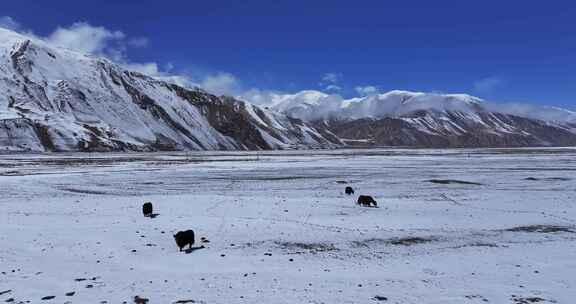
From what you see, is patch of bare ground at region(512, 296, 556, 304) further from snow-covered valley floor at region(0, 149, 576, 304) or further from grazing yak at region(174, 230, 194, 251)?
grazing yak at region(174, 230, 194, 251)

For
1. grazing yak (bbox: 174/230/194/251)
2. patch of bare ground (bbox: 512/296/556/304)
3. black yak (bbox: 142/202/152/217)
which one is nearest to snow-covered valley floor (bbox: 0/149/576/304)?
patch of bare ground (bbox: 512/296/556/304)

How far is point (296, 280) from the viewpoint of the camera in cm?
1318

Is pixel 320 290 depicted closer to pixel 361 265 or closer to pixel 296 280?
pixel 296 280

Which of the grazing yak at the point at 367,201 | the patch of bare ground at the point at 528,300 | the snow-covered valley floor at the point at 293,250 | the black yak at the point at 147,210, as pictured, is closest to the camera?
the patch of bare ground at the point at 528,300

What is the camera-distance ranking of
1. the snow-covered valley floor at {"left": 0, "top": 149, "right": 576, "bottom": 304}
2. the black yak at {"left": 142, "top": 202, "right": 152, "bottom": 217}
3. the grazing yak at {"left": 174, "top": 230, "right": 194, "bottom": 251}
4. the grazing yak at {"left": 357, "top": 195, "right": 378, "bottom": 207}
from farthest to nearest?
the grazing yak at {"left": 357, "top": 195, "right": 378, "bottom": 207}, the black yak at {"left": 142, "top": 202, "right": 152, "bottom": 217}, the grazing yak at {"left": 174, "top": 230, "right": 194, "bottom": 251}, the snow-covered valley floor at {"left": 0, "top": 149, "right": 576, "bottom": 304}

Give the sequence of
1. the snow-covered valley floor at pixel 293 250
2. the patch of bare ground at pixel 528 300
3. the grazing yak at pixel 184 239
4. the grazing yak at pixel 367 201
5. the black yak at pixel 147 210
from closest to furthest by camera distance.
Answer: the patch of bare ground at pixel 528 300
the snow-covered valley floor at pixel 293 250
the grazing yak at pixel 184 239
the black yak at pixel 147 210
the grazing yak at pixel 367 201

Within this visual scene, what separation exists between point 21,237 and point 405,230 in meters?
15.7

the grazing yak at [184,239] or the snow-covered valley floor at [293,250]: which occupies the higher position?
the grazing yak at [184,239]

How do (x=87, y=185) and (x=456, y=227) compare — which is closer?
(x=456, y=227)

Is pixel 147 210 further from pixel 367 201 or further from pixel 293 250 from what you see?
pixel 367 201

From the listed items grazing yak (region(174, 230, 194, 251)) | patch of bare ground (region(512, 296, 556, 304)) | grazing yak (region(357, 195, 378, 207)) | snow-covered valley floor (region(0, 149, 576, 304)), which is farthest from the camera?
grazing yak (region(357, 195, 378, 207))

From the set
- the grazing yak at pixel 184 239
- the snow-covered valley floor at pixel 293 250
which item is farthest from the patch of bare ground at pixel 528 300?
the grazing yak at pixel 184 239

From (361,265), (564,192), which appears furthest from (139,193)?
(564,192)

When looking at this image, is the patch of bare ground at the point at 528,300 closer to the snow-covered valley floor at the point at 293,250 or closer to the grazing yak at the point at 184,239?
the snow-covered valley floor at the point at 293,250
